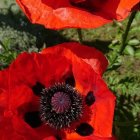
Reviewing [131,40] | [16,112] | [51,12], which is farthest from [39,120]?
[131,40]

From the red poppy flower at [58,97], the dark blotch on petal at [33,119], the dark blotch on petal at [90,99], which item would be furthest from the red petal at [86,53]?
the dark blotch on petal at [33,119]

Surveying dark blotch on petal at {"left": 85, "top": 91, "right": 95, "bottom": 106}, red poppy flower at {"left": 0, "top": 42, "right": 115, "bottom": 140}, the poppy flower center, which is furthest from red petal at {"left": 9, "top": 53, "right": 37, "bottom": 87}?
dark blotch on petal at {"left": 85, "top": 91, "right": 95, "bottom": 106}

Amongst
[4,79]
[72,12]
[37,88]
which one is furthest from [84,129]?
[72,12]

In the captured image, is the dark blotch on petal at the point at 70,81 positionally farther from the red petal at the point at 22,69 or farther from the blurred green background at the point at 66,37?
the blurred green background at the point at 66,37

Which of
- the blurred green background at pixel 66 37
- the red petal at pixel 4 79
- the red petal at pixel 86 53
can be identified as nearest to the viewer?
the red petal at pixel 4 79

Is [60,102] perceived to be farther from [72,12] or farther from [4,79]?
[72,12]

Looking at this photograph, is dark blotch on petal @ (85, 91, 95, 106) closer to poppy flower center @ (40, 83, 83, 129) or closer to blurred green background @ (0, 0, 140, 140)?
poppy flower center @ (40, 83, 83, 129)

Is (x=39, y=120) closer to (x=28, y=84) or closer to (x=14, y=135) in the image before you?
(x=28, y=84)
